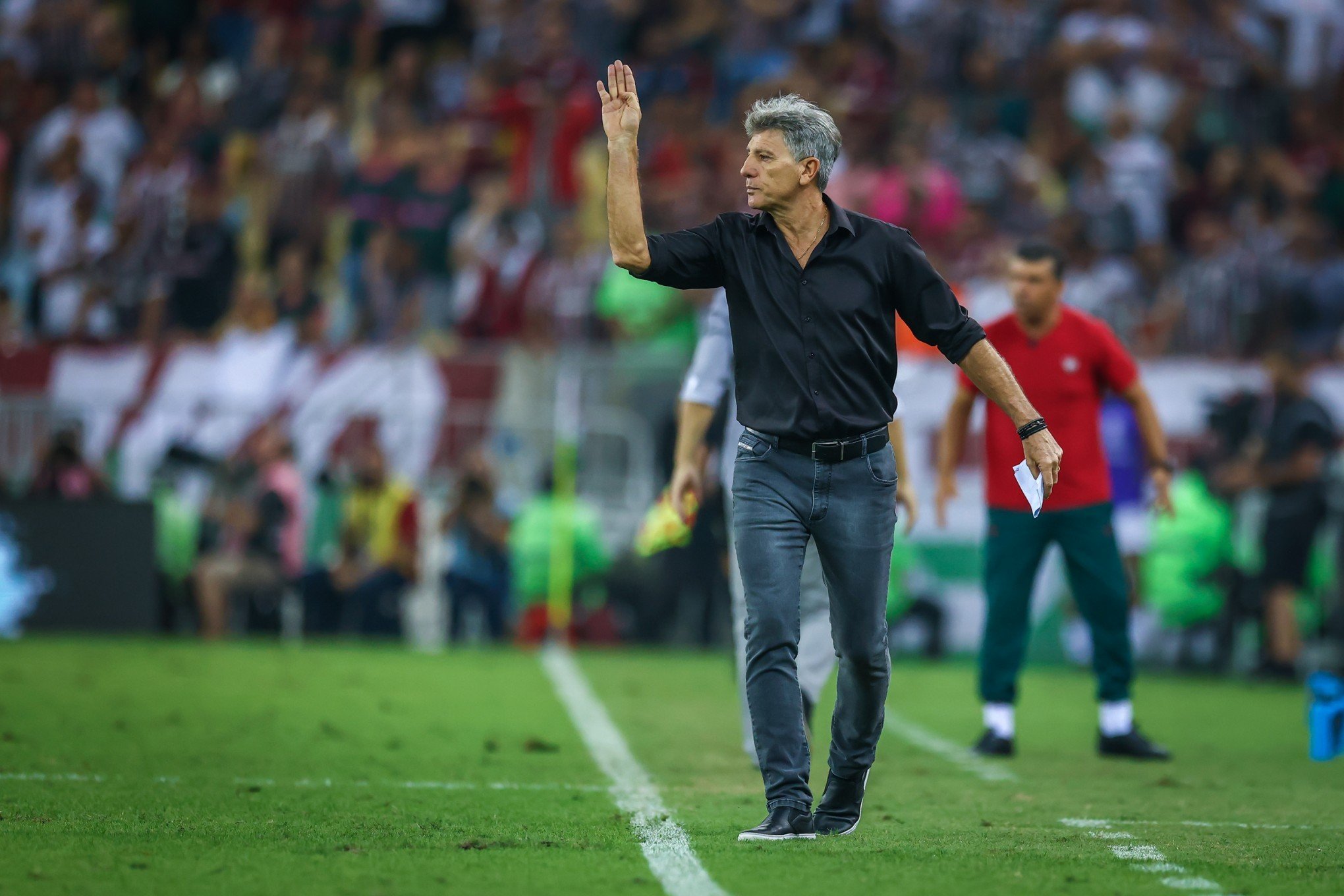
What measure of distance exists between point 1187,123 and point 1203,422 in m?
4.48

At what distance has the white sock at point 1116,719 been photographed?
29.1 feet

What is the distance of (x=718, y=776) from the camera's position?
759 cm

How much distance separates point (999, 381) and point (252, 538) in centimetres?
1044

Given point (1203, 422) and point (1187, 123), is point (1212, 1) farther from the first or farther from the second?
point (1203, 422)

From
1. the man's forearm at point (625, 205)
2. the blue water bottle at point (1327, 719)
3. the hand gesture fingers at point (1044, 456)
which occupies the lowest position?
the blue water bottle at point (1327, 719)

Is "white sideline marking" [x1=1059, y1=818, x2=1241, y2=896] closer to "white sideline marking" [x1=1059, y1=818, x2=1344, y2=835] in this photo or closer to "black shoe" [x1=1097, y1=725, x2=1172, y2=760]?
"white sideline marking" [x1=1059, y1=818, x2=1344, y2=835]

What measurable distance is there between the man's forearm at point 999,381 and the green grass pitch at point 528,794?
138 cm

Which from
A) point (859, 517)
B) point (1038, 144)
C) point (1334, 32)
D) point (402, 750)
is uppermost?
point (1334, 32)

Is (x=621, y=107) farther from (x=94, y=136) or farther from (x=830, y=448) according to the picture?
(x=94, y=136)

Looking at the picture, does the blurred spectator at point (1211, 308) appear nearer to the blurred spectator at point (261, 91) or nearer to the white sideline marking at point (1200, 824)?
the white sideline marking at point (1200, 824)

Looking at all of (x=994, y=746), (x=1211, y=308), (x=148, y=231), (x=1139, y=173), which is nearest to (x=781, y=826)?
(x=994, y=746)

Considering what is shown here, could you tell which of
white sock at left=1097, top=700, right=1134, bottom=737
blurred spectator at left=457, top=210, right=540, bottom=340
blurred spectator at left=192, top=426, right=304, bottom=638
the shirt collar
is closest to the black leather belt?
the shirt collar

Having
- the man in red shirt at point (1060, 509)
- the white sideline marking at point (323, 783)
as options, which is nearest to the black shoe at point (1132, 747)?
the man in red shirt at point (1060, 509)

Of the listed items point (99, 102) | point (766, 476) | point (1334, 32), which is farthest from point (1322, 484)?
point (99, 102)
